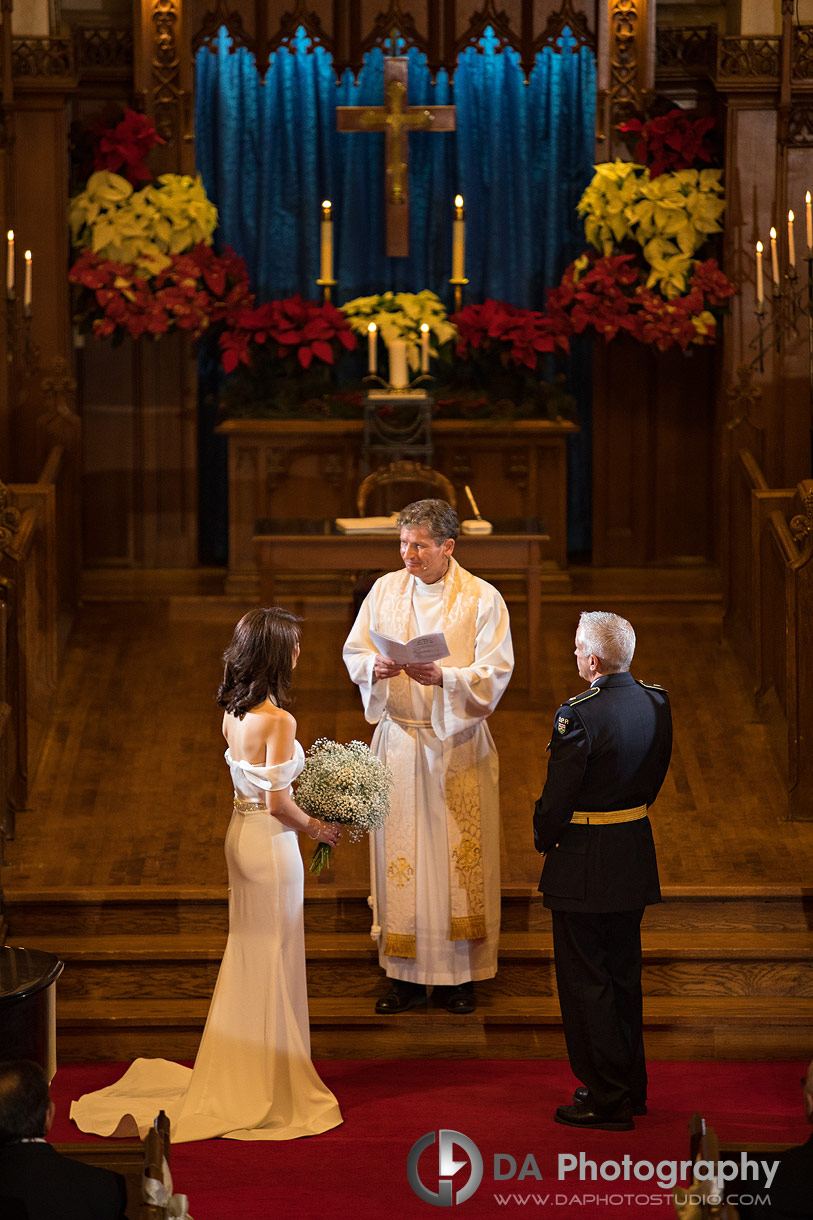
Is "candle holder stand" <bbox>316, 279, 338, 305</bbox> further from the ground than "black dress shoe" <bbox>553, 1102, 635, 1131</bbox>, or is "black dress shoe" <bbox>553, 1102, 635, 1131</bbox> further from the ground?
"candle holder stand" <bbox>316, 279, 338, 305</bbox>

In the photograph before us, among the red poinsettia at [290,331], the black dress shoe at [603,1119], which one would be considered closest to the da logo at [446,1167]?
the black dress shoe at [603,1119]

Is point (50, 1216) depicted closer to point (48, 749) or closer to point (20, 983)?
point (20, 983)

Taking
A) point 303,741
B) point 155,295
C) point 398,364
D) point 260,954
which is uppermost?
point 155,295

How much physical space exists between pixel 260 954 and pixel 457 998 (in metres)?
0.99

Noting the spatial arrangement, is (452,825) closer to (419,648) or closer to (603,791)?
(419,648)

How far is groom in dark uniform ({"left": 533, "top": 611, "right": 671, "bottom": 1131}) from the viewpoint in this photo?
4984 millimetres

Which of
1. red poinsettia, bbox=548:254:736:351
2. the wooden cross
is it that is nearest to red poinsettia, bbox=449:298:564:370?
red poinsettia, bbox=548:254:736:351

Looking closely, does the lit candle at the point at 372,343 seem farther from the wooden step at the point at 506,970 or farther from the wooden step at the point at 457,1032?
the wooden step at the point at 457,1032

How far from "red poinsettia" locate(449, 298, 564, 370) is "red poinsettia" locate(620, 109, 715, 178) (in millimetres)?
1064

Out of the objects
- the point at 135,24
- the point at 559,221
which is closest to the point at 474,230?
the point at 559,221

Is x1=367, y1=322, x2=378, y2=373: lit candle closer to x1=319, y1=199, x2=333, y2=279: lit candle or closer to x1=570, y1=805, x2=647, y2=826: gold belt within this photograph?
x1=319, y1=199, x2=333, y2=279: lit candle

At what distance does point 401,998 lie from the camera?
5.86m

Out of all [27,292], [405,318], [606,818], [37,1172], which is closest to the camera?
[37,1172]

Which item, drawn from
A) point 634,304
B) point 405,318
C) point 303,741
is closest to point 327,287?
point 405,318
